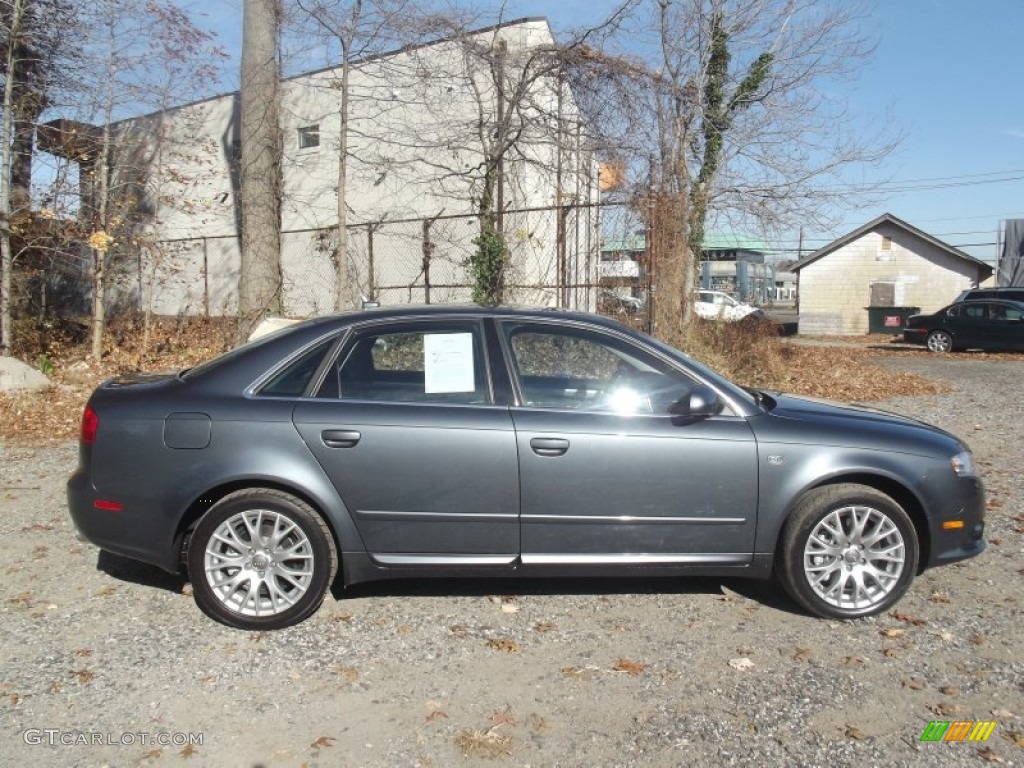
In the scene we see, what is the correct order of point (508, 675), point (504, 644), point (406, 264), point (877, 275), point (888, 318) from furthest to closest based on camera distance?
1. point (877, 275)
2. point (888, 318)
3. point (406, 264)
4. point (504, 644)
5. point (508, 675)

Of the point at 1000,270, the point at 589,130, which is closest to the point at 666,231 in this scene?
the point at 589,130

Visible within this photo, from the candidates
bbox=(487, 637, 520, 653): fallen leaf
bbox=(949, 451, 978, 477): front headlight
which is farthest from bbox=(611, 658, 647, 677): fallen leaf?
bbox=(949, 451, 978, 477): front headlight

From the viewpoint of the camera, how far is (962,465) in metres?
4.40

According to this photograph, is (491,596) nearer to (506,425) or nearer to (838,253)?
(506,425)

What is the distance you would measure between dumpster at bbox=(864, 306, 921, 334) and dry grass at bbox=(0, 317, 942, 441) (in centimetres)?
1578

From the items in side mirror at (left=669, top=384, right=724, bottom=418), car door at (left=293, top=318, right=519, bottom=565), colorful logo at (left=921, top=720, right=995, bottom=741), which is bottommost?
colorful logo at (left=921, top=720, right=995, bottom=741)

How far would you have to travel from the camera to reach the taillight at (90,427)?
14.0 feet

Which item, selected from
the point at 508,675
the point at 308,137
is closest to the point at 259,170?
the point at 308,137

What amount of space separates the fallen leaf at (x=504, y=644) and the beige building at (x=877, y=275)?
99.9 ft

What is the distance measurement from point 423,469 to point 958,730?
2540 millimetres

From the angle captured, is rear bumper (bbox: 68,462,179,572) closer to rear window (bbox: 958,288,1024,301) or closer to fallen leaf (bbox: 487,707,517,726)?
fallen leaf (bbox: 487,707,517,726)

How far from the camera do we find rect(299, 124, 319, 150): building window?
20.0 meters

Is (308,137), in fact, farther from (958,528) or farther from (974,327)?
(958,528)

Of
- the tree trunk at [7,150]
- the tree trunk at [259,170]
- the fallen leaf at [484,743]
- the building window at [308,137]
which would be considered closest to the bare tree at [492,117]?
the tree trunk at [259,170]
